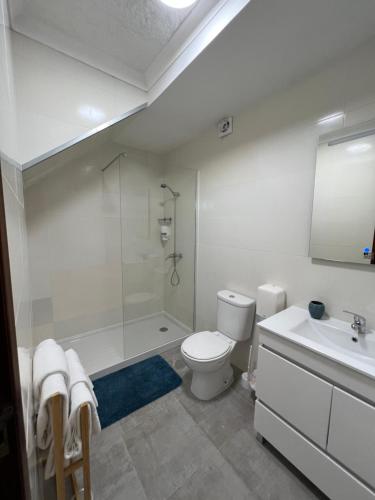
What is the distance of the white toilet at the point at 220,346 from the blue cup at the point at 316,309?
19.7 inches

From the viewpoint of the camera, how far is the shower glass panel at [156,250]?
8.15 feet

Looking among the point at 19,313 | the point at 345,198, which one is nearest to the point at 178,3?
the point at 345,198

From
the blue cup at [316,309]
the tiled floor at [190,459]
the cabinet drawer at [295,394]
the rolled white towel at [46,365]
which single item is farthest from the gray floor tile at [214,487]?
the blue cup at [316,309]

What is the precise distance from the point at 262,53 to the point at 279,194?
879 mm

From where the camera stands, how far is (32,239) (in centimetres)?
207

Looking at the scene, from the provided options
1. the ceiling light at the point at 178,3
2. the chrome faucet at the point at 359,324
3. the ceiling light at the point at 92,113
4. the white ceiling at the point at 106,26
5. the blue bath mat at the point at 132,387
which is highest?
the white ceiling at the point at 106,26

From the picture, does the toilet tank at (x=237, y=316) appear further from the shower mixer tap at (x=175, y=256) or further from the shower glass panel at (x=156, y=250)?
the shower mixer tap at (x=175, y=256)

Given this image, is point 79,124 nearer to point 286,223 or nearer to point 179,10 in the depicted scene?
point 179,10

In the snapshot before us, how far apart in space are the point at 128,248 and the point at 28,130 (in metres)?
1.44

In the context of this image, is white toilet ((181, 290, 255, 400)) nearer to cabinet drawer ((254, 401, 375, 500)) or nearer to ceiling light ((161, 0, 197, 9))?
cabinet drawer ((254, 401, 375, 500))

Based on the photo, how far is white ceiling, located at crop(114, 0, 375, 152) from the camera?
984mm

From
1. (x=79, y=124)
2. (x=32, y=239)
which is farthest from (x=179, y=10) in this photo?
(x=32, y=239)

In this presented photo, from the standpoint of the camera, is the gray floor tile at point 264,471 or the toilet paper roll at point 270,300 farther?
the toilet paper roll at point 270,300

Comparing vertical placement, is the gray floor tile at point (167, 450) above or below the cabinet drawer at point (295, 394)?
below
